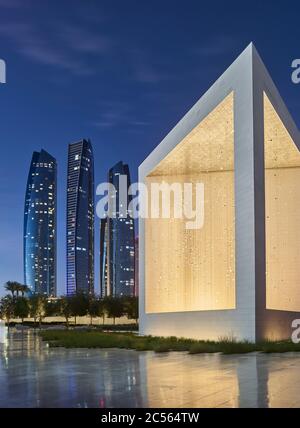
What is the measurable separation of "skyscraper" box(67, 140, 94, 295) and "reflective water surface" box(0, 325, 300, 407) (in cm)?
12276

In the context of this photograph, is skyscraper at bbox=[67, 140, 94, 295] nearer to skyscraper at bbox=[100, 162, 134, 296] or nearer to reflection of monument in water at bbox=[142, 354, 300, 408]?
skyscraper at bbox=[100, 162, 134, 296]

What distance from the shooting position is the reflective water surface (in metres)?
7.11

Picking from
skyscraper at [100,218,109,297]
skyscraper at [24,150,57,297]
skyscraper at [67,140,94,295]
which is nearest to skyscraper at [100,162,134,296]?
skyscraper at [100,218,109,297]

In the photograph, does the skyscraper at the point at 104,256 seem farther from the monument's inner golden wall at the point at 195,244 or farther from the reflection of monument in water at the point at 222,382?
the reflection of monument in water at the point at 222,382

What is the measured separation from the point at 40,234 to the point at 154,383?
13796 centimetres

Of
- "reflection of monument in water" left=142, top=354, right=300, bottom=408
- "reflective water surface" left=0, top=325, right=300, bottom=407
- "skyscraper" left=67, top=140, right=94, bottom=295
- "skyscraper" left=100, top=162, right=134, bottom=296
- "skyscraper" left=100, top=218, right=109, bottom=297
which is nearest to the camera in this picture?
"reflection of monument in water" left=142, top=354, right=300, bottom=408

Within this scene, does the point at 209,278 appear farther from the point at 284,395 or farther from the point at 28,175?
the point at 28,175

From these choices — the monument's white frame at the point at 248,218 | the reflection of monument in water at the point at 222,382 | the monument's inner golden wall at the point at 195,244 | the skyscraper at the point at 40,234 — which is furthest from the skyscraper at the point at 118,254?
the reflection of monument in water at the point at 222,382

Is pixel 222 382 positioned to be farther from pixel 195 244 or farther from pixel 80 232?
pixel 80 232

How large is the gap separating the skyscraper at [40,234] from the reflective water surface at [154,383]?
414 ft

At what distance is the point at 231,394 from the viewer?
7516mm

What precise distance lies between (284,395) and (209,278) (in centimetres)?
2179
